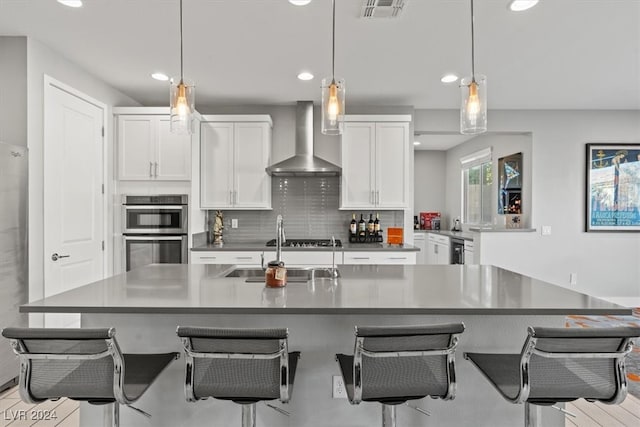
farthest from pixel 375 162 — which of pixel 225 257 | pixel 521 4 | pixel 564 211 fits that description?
pixel 564 211

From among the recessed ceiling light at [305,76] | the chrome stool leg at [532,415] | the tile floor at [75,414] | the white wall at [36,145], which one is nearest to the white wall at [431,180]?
the recessed ceiling light at [305,76]

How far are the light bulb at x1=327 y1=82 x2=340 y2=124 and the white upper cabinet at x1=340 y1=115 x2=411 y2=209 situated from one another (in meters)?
2.40

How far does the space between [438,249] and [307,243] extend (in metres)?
Answer: 3.11

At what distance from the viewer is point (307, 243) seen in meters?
4.68

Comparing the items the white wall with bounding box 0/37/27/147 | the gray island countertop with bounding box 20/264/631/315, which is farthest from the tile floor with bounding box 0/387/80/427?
the white wall with bounding box 0/37/27/147

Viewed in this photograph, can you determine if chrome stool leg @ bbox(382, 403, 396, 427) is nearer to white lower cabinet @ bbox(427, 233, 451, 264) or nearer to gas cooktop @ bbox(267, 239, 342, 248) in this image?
gas cooktop @ bbox(267, 239, 342, 248)

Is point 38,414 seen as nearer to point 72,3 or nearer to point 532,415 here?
point 72,3

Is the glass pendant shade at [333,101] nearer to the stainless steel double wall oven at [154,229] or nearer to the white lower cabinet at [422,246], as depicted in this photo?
the stainless steel double wall oven at [154,229]

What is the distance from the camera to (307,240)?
4.88m

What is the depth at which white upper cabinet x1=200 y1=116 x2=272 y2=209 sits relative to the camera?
454 centimetres

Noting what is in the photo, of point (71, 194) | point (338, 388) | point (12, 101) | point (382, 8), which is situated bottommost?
point (338, 388)

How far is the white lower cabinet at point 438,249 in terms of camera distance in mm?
6382

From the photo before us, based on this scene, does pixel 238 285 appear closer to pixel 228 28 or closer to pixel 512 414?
pixel 512 414

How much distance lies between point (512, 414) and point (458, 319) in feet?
1.90
